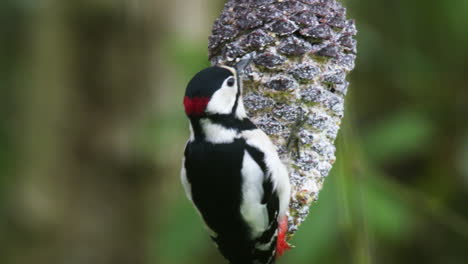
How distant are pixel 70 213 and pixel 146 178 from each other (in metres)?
0.51

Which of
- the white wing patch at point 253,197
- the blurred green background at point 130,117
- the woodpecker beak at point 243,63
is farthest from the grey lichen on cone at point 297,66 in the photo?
the blurred green background at point 130,117

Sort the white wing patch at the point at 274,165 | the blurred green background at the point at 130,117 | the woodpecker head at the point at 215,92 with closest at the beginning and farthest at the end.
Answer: the woodpecker head at the point at 215,92 → the white wing patch at the point at 274,165 → the blurred green background at the point at 130,117

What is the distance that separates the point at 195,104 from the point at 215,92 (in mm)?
51

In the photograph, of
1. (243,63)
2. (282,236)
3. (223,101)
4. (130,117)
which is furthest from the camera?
(130,117)

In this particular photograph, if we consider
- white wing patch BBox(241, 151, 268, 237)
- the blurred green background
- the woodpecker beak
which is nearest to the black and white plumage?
white wing patch BBox(241, 151, 268, 237)

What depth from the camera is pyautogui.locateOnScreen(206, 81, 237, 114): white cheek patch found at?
1584 mm

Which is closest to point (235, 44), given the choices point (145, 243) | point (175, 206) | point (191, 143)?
point (191, 143)

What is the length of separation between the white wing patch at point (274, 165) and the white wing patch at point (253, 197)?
0.13 feet

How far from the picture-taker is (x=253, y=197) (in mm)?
1737

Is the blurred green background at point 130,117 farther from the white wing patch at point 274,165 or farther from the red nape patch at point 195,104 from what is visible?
the red nape patch at point 195,104

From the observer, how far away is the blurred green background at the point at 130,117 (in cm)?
332

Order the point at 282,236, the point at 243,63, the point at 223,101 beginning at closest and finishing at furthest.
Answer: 1. the point at 243,63
2. the point at 223,101
3. the point at 282,236

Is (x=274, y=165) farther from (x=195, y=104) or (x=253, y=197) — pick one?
(x=195, y=104)

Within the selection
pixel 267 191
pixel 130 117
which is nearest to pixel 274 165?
pixel 267 191
